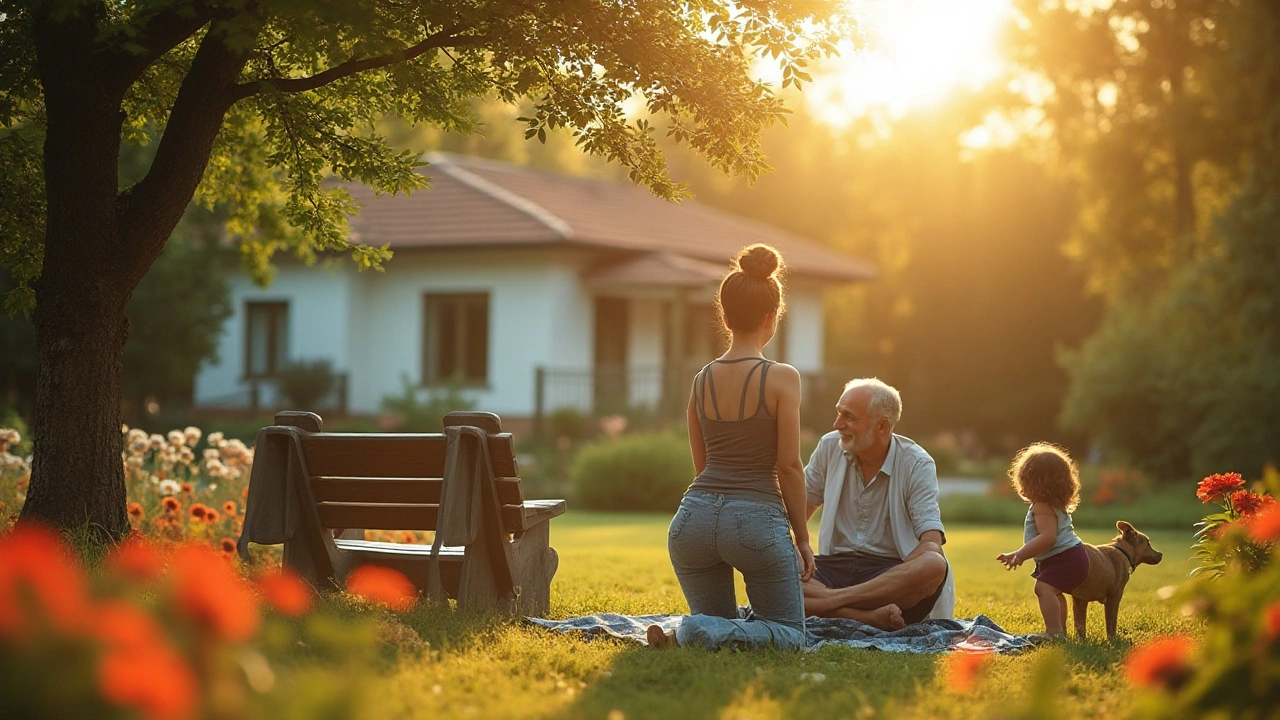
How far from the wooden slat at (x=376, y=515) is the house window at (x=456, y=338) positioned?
59.3ft

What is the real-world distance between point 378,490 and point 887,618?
9.15 feet

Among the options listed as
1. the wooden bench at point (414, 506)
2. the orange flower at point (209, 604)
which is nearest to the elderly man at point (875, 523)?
the wooden bench at point (414, 506)

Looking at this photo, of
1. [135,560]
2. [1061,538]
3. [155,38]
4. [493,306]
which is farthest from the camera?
[493,306]

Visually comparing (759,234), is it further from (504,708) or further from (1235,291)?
(504,708)

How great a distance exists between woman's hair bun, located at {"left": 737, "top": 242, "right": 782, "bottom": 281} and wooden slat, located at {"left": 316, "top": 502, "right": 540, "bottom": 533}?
7.25 feet

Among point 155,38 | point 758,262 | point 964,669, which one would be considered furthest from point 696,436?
point 155,38

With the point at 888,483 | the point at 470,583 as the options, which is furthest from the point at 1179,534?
the point at 470,583

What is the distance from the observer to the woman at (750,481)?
6.11 m

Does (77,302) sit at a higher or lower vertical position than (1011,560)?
higher

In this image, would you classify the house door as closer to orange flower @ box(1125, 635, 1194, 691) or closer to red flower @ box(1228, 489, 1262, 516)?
red flower @ box(1228, 489, 1262, 516)

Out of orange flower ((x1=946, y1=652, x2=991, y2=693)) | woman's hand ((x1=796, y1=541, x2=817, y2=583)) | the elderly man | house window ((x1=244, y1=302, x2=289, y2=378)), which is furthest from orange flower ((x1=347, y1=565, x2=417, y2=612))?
house window ((x1=244, y1=302, x2=289, y2=378))

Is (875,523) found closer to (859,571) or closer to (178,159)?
(859,571)

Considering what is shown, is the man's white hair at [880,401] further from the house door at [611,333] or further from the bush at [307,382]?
the bush at [307,382]

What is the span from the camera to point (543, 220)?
80.2 feet
